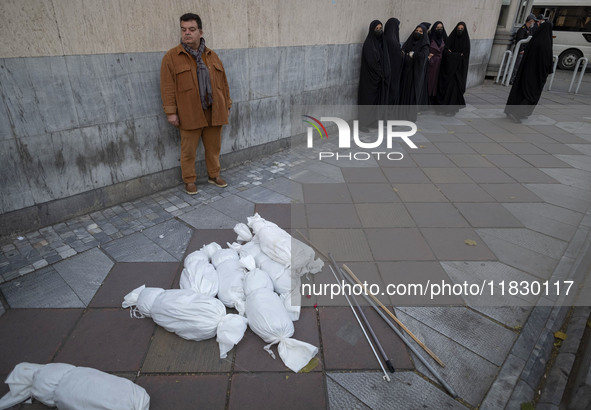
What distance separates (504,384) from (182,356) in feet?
7.20

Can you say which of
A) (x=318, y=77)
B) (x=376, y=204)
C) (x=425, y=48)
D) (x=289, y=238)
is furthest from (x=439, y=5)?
(x=289, y=238)

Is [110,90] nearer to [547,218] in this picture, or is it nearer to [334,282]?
[334,282]

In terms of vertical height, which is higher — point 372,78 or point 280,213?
point 372,78

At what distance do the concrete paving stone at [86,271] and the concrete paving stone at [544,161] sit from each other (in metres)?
6.58

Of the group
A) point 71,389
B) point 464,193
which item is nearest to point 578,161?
point 464,193

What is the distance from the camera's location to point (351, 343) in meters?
2.66

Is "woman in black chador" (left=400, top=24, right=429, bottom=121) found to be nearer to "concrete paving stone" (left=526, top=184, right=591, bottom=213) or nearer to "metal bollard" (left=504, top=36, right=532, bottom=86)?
"concrete paving stone" (left=526, top=184, right=591, bottom=213)

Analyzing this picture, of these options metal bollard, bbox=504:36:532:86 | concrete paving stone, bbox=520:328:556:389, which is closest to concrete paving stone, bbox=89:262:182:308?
concrete paving stone, bbox=520:328:556:389

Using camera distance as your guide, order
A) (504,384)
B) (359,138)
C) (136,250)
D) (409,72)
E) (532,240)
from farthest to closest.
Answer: (409,72), (359,138), (532,240), (136,250), (504,384)

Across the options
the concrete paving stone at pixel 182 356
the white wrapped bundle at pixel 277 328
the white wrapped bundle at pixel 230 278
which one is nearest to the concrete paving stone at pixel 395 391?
the white wrapped bundle at pixel 277 328

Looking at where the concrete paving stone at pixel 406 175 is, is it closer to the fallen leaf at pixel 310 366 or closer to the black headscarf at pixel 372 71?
the black headscarf at pixel 372 71

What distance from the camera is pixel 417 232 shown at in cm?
409

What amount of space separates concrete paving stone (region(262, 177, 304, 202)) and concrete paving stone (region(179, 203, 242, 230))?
3.15 feet

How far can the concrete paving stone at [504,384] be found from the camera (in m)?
2.26
